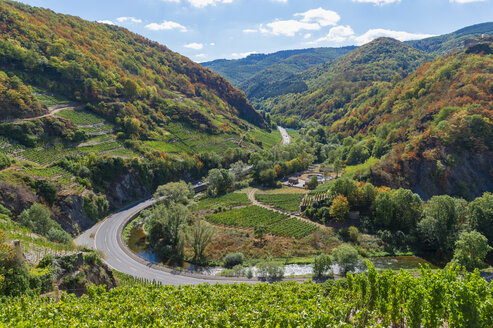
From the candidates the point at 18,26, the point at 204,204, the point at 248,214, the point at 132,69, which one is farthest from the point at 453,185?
the point at 18,26

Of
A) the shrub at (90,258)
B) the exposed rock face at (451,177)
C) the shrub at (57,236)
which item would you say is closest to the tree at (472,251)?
the exposed rock face at (451,177)

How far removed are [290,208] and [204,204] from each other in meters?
29.2

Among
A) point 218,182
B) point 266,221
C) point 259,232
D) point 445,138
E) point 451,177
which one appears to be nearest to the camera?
point 259,232

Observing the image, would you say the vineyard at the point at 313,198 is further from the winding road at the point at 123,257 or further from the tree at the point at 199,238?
the winding road at the point at 123,257

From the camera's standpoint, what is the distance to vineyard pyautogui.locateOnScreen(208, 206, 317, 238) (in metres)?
67.8

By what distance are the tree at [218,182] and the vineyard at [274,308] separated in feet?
226

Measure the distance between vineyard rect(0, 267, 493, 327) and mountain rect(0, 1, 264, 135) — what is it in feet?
316

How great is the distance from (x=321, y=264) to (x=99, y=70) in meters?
133

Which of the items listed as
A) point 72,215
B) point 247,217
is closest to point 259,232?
point 247,217

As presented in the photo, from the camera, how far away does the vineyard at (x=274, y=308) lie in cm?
1736

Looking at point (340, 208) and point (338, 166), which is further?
point (338, 166)

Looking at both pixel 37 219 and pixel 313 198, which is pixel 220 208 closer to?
pixel 313 198

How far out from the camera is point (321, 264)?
4731 centimetres

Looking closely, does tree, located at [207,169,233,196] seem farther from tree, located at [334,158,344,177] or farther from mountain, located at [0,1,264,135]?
tree, located at [334,158,344,177]
